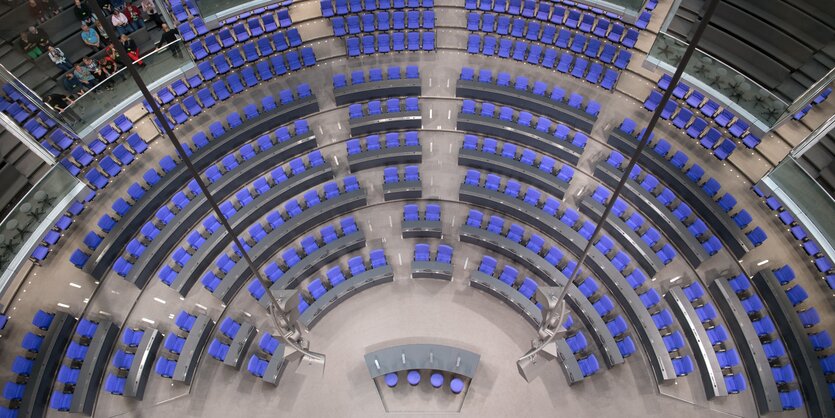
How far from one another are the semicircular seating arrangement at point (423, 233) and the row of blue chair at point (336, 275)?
0.08m

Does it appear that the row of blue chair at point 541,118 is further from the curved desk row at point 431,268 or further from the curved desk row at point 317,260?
the curved desk row at point 317,260

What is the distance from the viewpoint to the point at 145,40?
19234mm

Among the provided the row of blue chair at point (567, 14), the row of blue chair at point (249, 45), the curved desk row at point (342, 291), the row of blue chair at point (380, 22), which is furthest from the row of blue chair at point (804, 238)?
the row of blue chair at point (249, 45)

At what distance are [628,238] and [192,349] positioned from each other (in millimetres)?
13915

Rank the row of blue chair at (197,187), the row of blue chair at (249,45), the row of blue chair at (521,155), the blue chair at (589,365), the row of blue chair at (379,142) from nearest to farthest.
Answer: the blue chair at (589,365) < the row of blue chair at (197,187) < the row of blue chair at (521,155) < the row of blue chair at (379,142) < the row of blue chair at (249,45)

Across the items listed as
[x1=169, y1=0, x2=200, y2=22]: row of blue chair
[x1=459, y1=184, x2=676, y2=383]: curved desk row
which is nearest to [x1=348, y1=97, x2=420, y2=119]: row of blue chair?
[x1=459, y1=184, x2=676, y2=383]: curved desk row

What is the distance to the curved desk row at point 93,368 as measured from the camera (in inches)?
551

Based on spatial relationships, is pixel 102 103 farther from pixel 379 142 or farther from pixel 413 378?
pixel 413 378

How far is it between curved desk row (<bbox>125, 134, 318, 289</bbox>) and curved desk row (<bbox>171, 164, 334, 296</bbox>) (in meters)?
0.46

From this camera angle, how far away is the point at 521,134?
1823 cm

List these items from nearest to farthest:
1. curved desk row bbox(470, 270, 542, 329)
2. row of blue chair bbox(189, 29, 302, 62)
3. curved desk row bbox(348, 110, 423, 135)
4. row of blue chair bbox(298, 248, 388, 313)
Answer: curved desk row bbox(470, 270, 542, 329), row of blue chair bbox(298, 248, 388, 313), curved desk row bbox(348, 110, 423, 135), row of blue chair bbox(189, 29, 302, 62)

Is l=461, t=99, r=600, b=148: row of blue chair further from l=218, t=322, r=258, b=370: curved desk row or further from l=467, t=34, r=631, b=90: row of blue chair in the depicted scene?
l=218, t=322, r=258, b=370: curved desk row

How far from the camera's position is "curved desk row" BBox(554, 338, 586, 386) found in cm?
1444

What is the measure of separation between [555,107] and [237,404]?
14.7 meters
